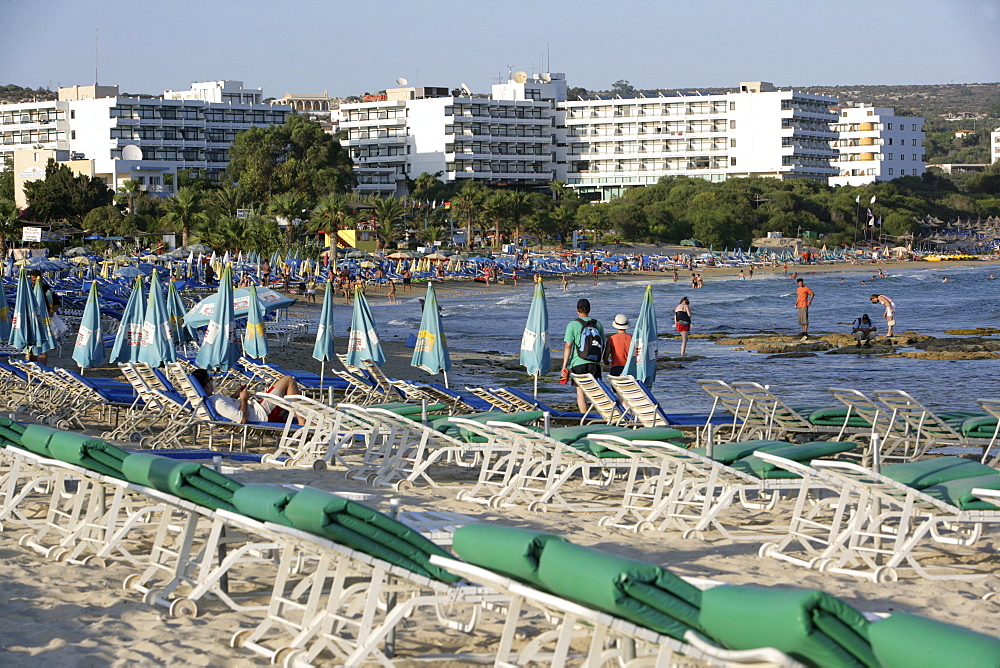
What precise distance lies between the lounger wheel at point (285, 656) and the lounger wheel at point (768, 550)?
2.86m

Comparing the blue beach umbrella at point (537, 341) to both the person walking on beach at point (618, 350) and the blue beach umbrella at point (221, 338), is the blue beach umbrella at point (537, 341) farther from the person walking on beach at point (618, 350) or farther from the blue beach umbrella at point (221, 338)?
the blue beach umbrella at point (221, 338)

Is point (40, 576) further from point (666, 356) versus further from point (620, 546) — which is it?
point (666, 356)

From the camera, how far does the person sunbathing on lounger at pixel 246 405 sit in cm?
1069

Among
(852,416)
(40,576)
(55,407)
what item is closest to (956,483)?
(852,416)

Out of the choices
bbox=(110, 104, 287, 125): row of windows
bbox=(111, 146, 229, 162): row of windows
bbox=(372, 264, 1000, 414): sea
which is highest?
bbox=(110, 104, 287, 125): row of windows

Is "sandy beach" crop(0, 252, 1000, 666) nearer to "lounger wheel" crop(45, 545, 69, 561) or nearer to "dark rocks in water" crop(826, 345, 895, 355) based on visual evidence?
"lounger wheel" crop(45, 545, 69, 561)

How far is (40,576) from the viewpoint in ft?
19.8

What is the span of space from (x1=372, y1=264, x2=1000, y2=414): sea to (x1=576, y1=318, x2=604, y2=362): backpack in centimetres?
417

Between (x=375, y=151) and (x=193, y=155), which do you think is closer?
(x=193, y=155)

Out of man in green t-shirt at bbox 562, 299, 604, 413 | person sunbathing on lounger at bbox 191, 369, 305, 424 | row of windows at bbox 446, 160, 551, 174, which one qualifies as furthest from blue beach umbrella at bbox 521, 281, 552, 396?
row of windows at bbox 446, 160, 551, 174

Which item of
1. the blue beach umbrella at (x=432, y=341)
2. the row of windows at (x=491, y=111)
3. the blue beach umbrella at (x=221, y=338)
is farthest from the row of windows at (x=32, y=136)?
the blue beach umbrella at (x=432, y=341)

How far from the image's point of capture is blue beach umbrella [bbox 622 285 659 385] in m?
11.2

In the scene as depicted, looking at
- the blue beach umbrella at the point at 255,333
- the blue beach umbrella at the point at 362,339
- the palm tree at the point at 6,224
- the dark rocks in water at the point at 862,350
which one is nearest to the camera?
the blue beach umbrella at the point at 362,339

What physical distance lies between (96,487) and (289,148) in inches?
3374
